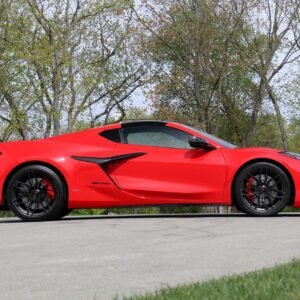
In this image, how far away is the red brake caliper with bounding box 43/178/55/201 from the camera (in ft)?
28.7

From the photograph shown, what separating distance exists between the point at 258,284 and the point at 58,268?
166 centimetres

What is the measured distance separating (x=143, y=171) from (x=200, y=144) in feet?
2.72

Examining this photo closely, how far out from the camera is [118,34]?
3600 cm

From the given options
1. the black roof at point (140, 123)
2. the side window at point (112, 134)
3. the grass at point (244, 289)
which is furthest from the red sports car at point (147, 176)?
the grass at point (244, 289)

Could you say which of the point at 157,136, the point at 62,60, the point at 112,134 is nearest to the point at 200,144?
the point at 157,136

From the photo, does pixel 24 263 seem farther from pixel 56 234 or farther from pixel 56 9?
pixel 56 9

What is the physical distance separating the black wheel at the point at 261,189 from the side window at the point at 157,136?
0.87 meters

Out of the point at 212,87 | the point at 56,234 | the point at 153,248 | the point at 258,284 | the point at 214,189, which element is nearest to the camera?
the point at 258,284

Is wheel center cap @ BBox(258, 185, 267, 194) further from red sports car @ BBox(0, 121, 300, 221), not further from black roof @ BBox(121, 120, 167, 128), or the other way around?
black roof @ BBox(121, 120, 167, 128)

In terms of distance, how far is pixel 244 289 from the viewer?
3.80 m

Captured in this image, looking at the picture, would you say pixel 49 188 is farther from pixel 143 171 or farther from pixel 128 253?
pixel 128 253

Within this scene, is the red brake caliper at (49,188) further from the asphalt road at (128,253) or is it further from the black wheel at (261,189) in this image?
the black wheel at (261,189)

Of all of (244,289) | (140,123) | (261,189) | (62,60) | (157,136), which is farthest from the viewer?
(62,60)

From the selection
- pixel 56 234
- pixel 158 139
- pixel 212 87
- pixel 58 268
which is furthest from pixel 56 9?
pixel 58 268
